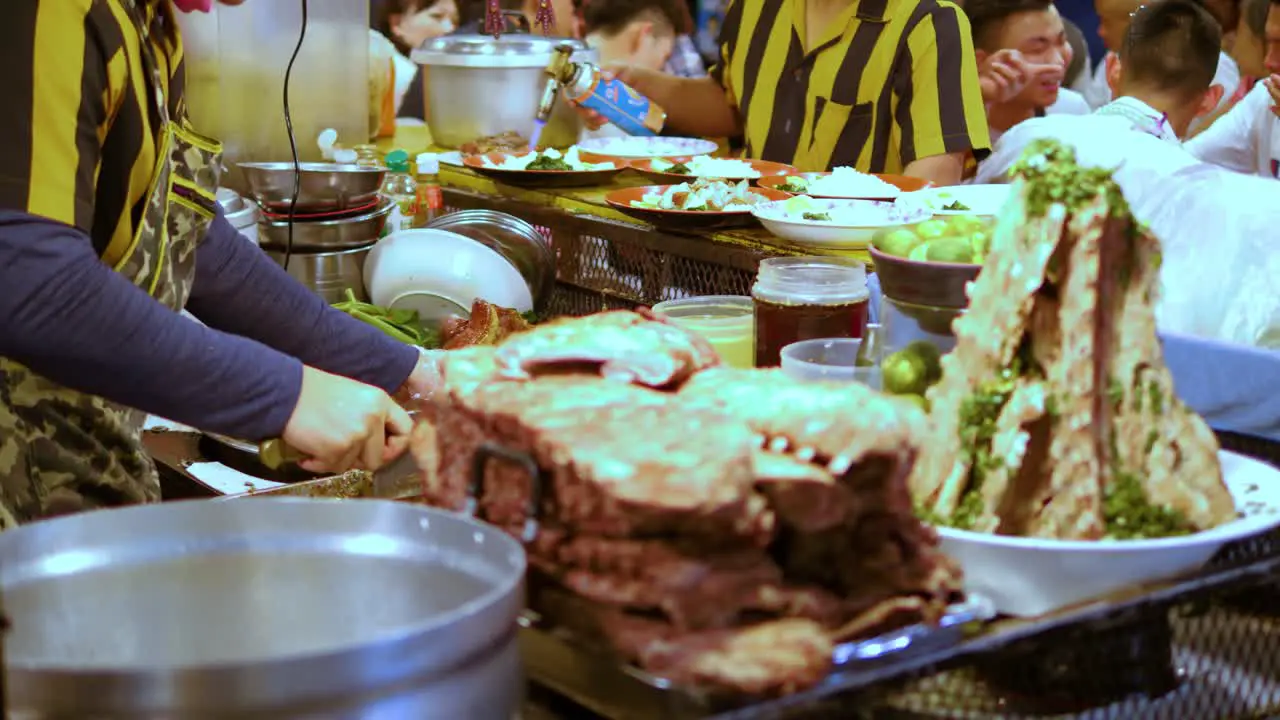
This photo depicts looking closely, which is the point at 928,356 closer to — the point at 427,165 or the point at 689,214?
the point at 689,214

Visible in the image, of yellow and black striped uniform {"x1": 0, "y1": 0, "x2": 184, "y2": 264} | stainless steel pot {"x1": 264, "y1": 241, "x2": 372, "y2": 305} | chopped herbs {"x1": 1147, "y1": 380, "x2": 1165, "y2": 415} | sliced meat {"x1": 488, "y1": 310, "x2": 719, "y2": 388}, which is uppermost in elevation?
yellow and black striped uniform {"x1": 0, "y1": 0, "x2": 184, "y2": 264}

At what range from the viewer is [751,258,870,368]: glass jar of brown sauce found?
1811mm

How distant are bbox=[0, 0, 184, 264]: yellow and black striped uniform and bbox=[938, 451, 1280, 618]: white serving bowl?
104 cm

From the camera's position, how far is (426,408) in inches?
49.2

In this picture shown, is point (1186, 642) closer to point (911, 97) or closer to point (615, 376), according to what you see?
point (615, 376)

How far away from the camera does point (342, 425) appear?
1.56 meters

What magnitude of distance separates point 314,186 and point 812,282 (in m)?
1.66

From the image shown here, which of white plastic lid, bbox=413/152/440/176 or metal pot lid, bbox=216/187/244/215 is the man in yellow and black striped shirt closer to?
white plastic lid, bbox=413/152/440/176

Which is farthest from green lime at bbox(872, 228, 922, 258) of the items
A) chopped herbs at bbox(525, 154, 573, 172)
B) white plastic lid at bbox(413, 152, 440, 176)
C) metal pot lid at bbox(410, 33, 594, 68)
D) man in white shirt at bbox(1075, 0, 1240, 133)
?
man in white shirt at bbox(1075, 0, 1240, 133)

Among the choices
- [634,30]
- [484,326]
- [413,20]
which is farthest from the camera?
[413,20]

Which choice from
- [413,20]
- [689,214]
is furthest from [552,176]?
[413,20]

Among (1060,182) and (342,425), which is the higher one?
(1060,182)

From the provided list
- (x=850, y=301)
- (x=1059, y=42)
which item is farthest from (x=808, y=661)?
(x=1059, y=42)

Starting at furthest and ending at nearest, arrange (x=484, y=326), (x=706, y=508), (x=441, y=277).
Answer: (x=441, y=277) < (x=484, y=326) < (x=706, y=508)
